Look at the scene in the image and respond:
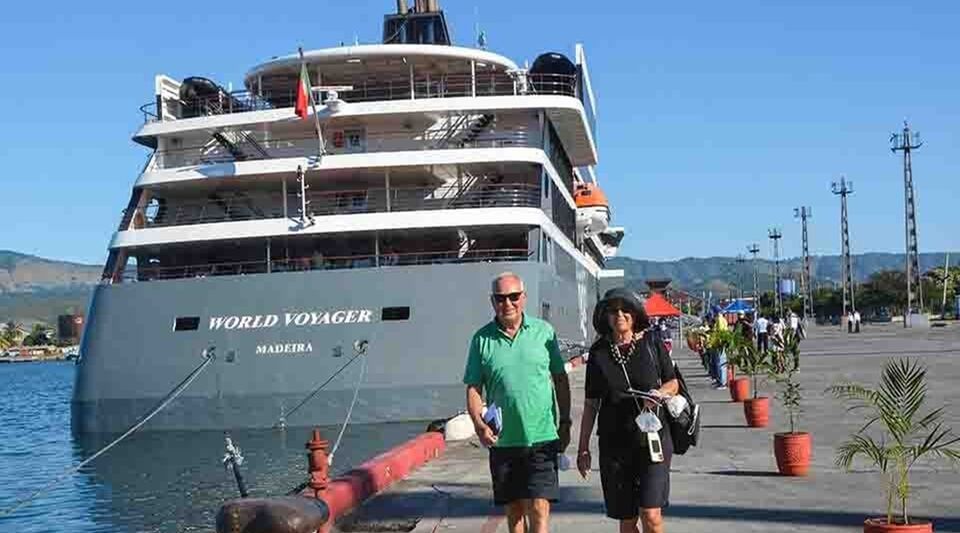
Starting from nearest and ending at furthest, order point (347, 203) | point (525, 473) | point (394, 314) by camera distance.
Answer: point (525, 473) → point (394, 314) → point (347, 203)

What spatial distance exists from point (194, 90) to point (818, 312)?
365 feet

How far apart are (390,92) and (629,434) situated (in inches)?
738

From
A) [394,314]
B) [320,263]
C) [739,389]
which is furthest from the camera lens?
[320,263]

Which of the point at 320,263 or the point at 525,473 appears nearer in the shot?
the point at 525,473

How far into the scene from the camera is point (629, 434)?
251 inches

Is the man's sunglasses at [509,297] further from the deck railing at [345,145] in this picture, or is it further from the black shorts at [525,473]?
the deck railing at [345,145]

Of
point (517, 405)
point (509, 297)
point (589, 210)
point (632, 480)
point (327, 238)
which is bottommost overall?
point (632, 480)

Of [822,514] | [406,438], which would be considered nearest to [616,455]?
[822,514]

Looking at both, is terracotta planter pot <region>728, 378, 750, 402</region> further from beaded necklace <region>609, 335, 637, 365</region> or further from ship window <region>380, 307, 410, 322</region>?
beaded necklace <region>609, 335, 637, 365</region>

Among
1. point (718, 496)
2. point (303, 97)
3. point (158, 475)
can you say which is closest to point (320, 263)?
point (303, 97)

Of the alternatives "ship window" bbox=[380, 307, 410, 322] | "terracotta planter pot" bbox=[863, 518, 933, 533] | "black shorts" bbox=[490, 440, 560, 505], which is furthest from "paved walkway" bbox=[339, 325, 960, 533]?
"ship window" bbox=[380, 307, 410, 322]

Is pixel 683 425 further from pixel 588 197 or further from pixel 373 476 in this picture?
pixel 588 197

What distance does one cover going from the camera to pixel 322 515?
698cm

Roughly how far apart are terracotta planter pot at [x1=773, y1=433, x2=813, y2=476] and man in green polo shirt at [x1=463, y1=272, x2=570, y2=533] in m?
4.95
